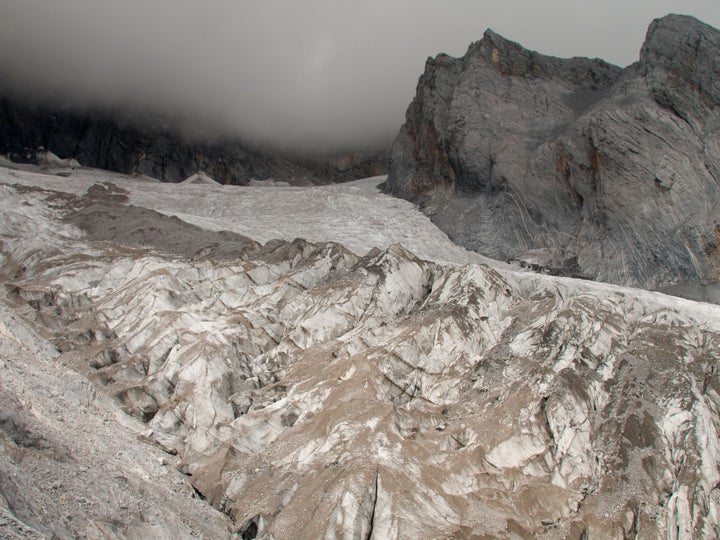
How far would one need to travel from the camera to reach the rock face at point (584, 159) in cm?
5019

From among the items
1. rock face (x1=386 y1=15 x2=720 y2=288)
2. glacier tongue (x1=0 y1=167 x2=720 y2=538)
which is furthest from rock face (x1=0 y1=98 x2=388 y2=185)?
glacier tongue (x1=0 y1=167 x2=720 y2=538)

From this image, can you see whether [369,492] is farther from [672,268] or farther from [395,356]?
[672,268]

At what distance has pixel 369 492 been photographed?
26.7 meters

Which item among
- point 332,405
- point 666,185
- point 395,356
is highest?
point 666,185

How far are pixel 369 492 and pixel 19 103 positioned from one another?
329 ft

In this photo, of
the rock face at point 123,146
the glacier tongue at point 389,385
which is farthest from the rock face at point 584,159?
the rock face at point 123,146

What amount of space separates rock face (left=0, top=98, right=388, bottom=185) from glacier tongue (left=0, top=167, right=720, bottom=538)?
2274 inches

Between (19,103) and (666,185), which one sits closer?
(666,185)

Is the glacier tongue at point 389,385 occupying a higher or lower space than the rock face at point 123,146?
lower

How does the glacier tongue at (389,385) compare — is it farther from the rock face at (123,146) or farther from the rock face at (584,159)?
the rock face at (123,146)

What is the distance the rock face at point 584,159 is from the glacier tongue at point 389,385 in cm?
1216

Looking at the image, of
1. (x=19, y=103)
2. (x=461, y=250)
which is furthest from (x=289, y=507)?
(x=19, y=103)

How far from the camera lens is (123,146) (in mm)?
105688

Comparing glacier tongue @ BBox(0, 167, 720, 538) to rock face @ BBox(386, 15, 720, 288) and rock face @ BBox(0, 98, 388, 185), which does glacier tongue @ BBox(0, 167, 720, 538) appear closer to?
rock face @ BBox(386, 15, 720, 288)
